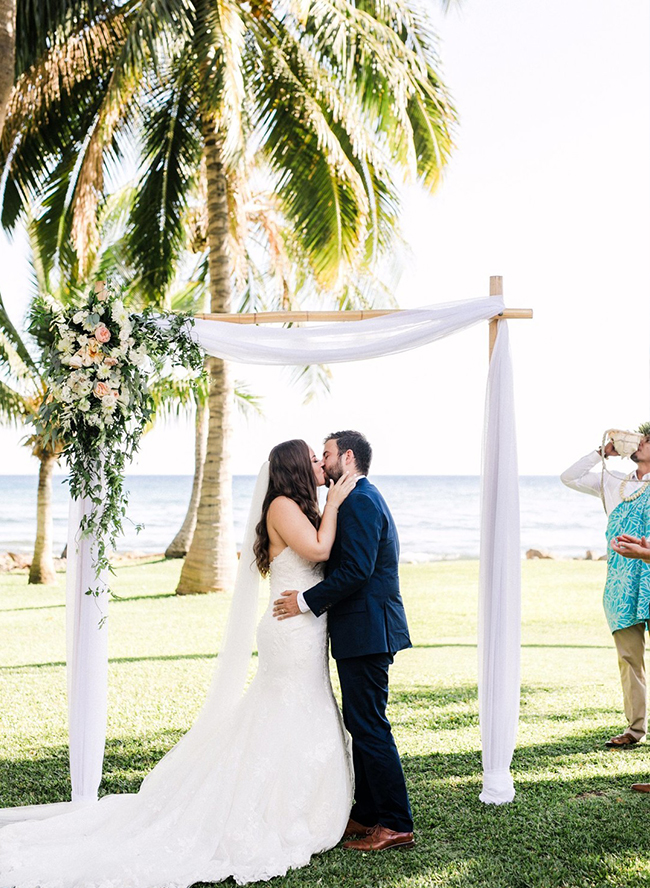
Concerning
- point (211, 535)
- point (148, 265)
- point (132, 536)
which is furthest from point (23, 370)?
point (132, 536)

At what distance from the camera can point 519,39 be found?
1449 inches

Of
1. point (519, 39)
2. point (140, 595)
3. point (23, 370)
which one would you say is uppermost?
point (519, 39)

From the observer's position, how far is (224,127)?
9.60 m

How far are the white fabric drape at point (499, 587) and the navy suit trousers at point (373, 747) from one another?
748 mm

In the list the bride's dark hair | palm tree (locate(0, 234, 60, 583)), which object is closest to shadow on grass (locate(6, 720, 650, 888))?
the bride's dark hair

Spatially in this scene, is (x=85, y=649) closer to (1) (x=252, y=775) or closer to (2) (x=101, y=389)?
(1) (x=252, y=775)

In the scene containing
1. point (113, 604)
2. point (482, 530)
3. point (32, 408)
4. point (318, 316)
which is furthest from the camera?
point (32, 408)

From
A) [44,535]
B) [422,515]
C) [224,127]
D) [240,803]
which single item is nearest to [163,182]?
[224,127]

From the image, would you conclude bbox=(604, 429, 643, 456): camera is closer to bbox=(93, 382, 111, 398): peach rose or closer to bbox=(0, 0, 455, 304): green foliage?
bbox=(93, 382, 111, 398): peach rose

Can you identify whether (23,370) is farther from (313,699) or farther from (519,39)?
(519,39)

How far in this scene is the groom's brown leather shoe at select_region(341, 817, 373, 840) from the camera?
4.21 meters

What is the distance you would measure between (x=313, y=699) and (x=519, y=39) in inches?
1512

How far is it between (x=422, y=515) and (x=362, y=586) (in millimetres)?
40559

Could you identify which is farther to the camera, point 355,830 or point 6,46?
point 6,46
